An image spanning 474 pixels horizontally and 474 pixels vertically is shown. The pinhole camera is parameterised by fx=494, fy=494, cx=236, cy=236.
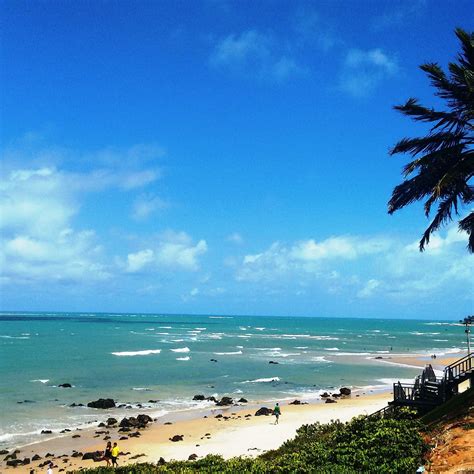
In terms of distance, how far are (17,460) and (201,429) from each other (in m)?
11.0

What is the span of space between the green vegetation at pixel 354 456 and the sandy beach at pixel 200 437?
11405 mm

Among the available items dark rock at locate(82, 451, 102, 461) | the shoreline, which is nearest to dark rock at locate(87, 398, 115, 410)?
the shoreline

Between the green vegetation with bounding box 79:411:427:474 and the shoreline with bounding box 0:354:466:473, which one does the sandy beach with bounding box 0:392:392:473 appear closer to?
the shoreline with bounding box 0:354:466:473

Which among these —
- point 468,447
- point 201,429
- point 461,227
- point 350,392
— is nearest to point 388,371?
point 350,392

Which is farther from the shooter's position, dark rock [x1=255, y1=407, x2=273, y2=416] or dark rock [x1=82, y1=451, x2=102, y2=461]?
dark rock [x1=255, y1=407, x2=273, y2=416]

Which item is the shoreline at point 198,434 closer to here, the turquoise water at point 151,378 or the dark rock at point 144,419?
the dark rock at point 144,419

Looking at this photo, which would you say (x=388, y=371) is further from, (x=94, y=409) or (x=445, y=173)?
(x=445, y=173)

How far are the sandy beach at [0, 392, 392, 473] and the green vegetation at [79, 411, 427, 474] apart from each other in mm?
11405

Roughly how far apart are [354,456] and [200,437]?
18.9m

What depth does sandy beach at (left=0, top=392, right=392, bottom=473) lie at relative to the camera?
993 inches

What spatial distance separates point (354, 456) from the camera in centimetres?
1213

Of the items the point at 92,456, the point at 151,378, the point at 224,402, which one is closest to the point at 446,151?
the point at 92,456

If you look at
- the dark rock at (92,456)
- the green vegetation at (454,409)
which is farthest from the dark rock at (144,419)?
the green vegetation at (454,409)

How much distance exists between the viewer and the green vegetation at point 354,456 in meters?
11.6
